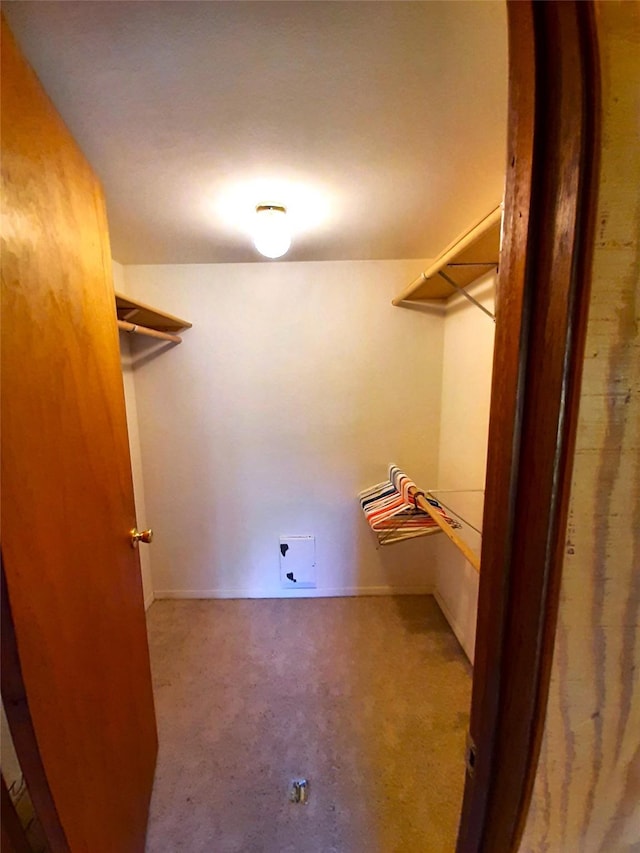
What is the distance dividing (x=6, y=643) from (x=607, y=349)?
3.25ft

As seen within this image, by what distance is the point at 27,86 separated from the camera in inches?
28.0

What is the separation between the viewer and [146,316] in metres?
1.92

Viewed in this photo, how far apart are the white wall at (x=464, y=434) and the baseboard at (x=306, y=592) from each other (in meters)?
0.21

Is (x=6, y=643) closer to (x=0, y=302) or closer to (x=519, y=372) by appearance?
(x=0, y=302)

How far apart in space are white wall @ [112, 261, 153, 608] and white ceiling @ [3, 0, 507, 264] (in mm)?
773

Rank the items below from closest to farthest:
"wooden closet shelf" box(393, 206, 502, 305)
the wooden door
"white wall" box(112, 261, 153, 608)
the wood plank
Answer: the wood plank
the wooden door
"wooden closet shelf" box(393, 206, 502, 305)
"white wall" box(112, 261, 153, 608)

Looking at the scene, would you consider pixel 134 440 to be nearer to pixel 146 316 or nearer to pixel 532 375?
pixel 146 316

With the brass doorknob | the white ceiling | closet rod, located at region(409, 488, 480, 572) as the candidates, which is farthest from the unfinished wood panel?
the brass doorknob

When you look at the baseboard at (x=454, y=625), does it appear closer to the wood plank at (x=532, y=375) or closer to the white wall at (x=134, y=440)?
the wood plank at (x=532, y=375)

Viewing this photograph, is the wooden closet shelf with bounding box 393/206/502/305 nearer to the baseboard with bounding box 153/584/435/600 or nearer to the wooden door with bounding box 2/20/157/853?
the wooden door with bounding box 2/20/157/853

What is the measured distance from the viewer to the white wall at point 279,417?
2232 millimetres

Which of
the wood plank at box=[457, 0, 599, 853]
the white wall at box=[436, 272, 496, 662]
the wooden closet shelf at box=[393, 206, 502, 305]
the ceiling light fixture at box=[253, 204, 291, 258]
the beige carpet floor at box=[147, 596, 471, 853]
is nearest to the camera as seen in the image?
the wood plank at box=[457, 0, 599, 853]

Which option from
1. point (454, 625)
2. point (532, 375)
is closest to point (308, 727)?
point (454, 625)

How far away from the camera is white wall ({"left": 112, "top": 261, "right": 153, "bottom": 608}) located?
218cm
